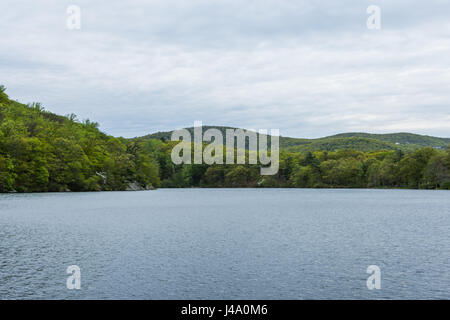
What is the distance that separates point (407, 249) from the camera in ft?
89.1

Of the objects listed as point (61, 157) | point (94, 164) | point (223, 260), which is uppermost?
point (61, 157)

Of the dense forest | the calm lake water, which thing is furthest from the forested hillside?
the calm lake water

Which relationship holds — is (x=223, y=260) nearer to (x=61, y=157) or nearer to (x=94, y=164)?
(x=61, y=157)

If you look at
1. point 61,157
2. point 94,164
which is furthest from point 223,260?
point 94,164

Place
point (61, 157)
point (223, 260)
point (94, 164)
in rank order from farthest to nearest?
point (94, 164) → point (61, 157) → point (223, 260)

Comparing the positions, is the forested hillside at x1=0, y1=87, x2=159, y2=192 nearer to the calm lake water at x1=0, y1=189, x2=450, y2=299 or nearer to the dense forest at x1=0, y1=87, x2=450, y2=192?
the dense forest at x1=0, y1=87, x2=450, y2=192

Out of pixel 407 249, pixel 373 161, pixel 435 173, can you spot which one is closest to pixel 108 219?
pixel 407 249

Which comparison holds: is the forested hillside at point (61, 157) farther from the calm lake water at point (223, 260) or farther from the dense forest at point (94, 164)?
the calm lake water at point (223, 260)

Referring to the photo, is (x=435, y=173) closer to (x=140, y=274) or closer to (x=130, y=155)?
(x=130, y=155)

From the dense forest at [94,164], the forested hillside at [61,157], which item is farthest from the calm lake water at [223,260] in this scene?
the dense forest at [94,164]

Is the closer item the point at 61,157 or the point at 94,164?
the point at 61,157

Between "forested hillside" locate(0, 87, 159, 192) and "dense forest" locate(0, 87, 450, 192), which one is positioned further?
"dense forest" locate(0, 87, 450, 192)

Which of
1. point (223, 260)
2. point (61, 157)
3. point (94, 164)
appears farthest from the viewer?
point (94, 164)

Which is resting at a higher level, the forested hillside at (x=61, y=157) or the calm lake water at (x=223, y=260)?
the forested hillside at (x=61, y=157)
